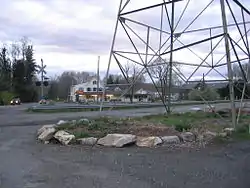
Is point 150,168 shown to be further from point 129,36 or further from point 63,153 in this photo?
point 129,36

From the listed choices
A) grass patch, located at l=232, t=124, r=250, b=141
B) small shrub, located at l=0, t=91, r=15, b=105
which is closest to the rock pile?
grass patch, located at l=232, t=124, r=250, b=141

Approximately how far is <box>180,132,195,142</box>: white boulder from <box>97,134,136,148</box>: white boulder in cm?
165

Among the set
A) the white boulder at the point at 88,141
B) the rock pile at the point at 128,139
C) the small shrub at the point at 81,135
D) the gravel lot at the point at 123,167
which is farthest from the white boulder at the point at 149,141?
the small shrub at the point at 81,135

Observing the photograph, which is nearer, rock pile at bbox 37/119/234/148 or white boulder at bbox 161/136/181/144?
rock pile at bbox 37/119/234/148

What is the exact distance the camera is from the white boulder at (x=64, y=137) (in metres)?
11.7

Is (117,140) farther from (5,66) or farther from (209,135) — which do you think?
(5,66)

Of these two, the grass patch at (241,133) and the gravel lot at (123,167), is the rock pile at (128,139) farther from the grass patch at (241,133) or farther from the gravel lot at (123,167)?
the gravel lot at (123,167)

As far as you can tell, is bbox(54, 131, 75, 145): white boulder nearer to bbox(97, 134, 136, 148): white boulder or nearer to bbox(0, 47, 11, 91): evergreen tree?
bbox(97, 134, 136, 148): white boulder

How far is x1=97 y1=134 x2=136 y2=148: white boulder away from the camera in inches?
433

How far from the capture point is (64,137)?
11.9 metres

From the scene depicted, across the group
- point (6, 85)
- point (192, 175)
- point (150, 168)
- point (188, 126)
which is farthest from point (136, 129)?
point (6, 85)

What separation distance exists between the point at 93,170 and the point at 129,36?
10.3 metres

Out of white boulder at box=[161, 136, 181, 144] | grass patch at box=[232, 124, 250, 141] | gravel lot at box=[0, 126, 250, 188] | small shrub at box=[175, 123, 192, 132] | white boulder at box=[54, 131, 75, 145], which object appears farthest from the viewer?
small shrub at box=[175, 123, 192, 132]

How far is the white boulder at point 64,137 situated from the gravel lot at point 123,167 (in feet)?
1.78
